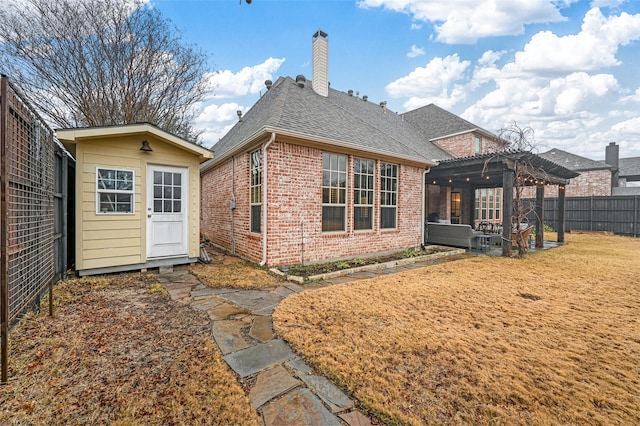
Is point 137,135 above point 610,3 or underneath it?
underneath

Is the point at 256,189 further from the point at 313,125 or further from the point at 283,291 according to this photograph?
the point at 283,291

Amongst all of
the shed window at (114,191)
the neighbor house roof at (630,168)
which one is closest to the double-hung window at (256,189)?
the shed window at (114,191)

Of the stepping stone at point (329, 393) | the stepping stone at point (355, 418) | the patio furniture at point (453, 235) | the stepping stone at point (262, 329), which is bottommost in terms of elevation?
the stepping stone at point (262, 329)

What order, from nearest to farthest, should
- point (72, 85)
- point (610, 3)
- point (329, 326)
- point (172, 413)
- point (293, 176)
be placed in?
point (172, 413) < point (329, 326) < point (293, 176) < point (610, 3) < point (72, 85)

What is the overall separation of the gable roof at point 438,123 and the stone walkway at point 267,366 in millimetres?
13732

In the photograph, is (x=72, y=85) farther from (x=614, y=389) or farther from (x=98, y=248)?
(x=614, y=389)

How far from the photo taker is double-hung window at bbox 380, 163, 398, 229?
7996 millimetres

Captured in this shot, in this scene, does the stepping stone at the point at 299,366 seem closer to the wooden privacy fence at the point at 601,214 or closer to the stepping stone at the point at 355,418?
the stepping stone at the point at 355,418

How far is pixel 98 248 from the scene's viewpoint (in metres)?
5.06

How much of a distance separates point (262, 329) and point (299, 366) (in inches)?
34.1

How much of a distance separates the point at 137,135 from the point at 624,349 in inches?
307

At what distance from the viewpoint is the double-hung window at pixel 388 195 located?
26.2 feet

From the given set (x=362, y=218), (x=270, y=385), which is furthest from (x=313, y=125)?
(x=270, y=385)

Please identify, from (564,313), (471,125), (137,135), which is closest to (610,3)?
(471,125)
